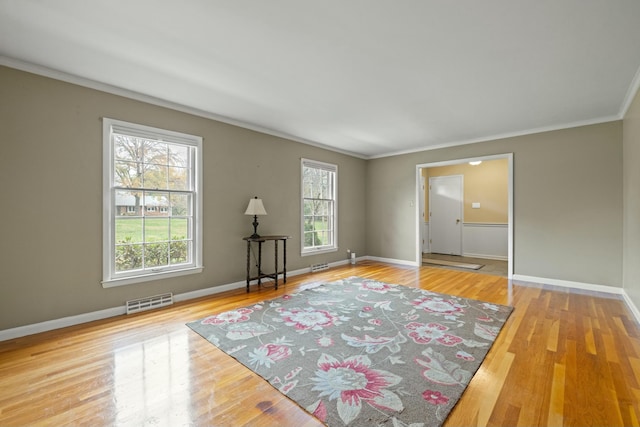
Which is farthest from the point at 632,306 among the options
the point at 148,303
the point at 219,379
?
the point at 148,303

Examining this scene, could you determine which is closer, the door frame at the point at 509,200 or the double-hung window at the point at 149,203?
Answer: the double-hung window at the point at 149,203

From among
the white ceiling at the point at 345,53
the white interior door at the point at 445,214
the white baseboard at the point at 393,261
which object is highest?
the white ceiling at the point at 345,53

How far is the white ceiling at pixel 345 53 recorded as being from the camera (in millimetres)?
1963

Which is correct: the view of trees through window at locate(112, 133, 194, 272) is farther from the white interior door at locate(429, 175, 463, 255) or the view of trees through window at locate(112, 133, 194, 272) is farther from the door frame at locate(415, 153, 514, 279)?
the white interior door at locate(429, 175, 463, 255)

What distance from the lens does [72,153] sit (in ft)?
9.77

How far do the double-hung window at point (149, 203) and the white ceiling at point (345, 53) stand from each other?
21.1 inches

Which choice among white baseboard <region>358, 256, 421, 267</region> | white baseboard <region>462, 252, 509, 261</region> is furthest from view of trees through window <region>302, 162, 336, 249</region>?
white baseboard <region>462, 252, 509, 261</region>

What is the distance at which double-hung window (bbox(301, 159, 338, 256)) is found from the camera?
18.4 feet

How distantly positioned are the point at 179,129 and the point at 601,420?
4.70m

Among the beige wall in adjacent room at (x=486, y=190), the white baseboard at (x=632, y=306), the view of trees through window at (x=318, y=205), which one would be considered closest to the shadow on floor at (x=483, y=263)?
the beige wall in adjacent room at (x=486, y=190)

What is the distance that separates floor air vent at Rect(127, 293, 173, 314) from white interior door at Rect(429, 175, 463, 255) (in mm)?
6872

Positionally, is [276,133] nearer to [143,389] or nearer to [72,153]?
[72,153]

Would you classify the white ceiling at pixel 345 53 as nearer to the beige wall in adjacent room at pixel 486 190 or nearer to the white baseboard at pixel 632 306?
the white baseboard at pixel 632 306

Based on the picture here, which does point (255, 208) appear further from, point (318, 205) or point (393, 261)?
point (393, 261)
